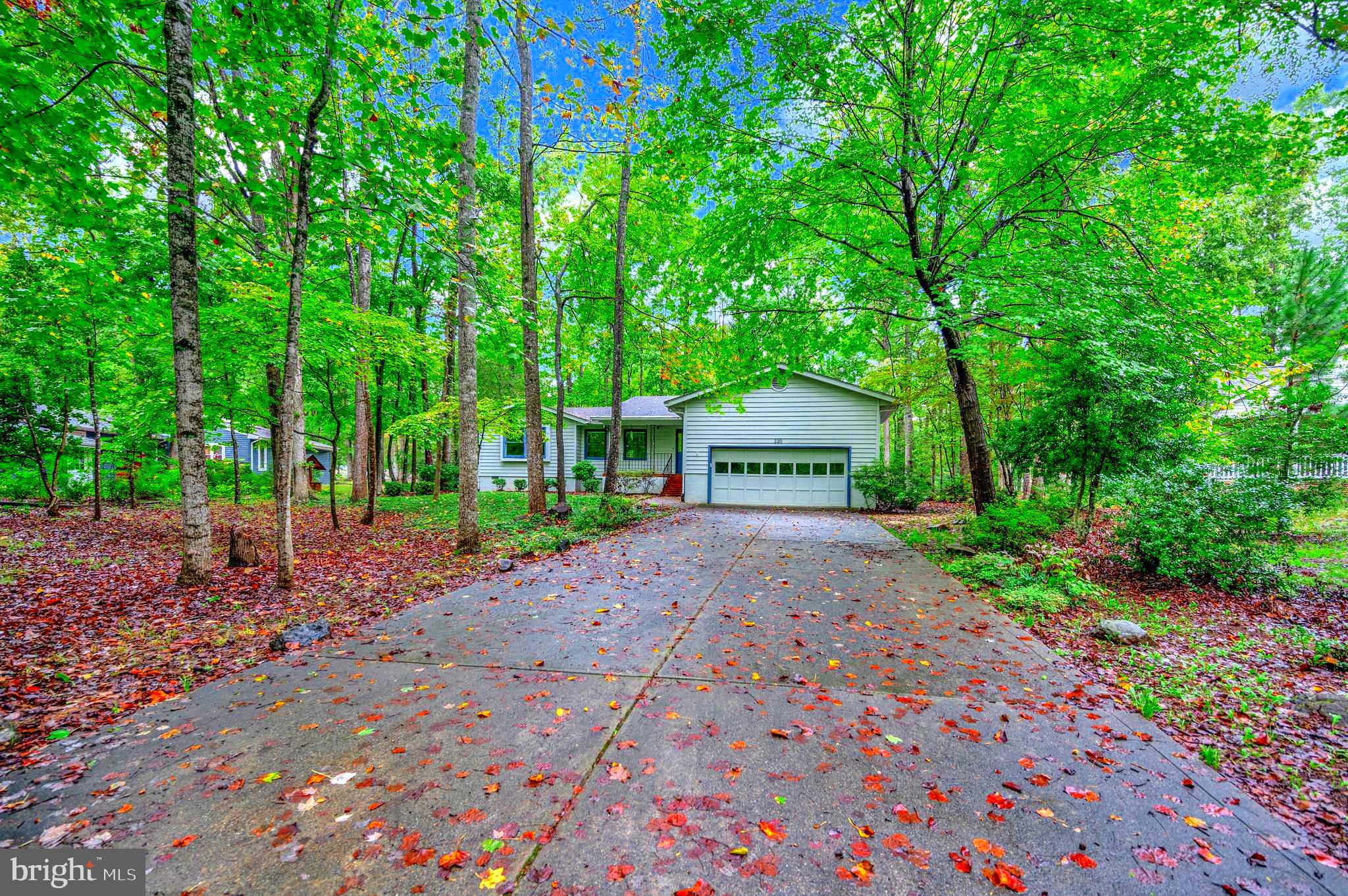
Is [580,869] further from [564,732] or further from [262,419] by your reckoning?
[262,419]

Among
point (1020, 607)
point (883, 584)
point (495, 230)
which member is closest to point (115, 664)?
point (883, 584)

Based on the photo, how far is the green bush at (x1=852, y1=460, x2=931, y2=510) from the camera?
14164 millimetres

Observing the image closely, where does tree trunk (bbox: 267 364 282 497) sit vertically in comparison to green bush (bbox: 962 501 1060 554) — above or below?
above

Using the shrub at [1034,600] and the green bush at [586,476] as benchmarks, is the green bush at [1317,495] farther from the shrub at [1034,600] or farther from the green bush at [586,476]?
the green bush at [586,476]

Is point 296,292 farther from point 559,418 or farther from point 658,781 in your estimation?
point 559,418

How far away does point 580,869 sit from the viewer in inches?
69.7

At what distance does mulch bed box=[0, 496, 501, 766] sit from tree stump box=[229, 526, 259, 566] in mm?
133

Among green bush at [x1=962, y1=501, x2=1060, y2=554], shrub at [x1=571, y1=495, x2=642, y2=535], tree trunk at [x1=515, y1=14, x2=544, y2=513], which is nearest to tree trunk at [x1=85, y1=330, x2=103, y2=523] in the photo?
tree trunk at [x1=515, y1=14, x2=544, y2=513]

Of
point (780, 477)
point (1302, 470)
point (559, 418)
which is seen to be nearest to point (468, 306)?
point (559, 418)

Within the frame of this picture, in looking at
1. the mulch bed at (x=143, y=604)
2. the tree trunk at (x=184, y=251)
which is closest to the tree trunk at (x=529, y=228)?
the mulch bed at (x=143, y=604)

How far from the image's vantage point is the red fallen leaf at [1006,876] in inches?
67.1

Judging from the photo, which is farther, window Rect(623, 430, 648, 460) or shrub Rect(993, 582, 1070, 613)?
window Rect(623, 430, 648, 460)

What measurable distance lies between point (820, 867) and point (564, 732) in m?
1.45

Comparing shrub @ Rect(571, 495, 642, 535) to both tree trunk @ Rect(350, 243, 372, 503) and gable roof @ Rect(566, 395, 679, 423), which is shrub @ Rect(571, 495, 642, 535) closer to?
tree trunk @ Rect(350, 243, 372, 503)
